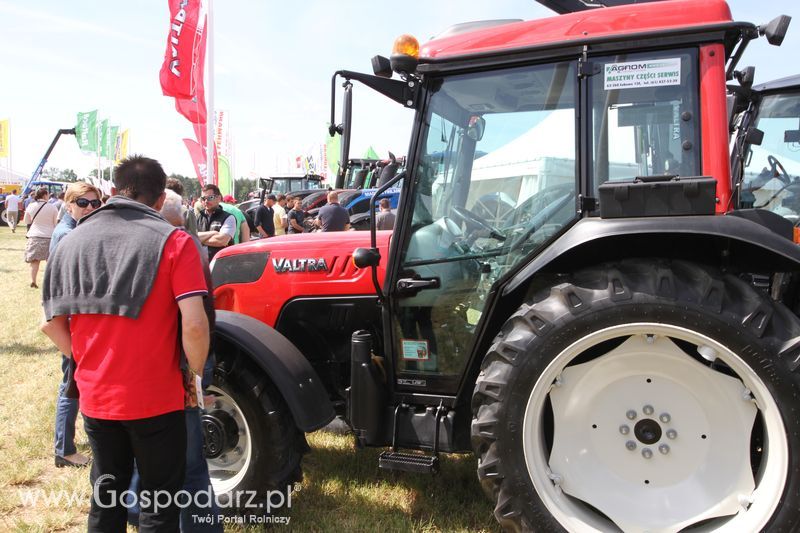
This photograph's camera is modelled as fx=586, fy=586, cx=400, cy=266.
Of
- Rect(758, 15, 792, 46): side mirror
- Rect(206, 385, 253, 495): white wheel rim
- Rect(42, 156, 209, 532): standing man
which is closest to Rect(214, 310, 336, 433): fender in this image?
Rect(206, 385, 253, 495): white wheel rim

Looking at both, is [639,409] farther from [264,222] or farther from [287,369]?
[264,222]

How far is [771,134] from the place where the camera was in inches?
211

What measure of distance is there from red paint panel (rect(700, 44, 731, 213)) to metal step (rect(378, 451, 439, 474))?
5.06 ft

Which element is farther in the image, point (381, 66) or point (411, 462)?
point (411, 462)

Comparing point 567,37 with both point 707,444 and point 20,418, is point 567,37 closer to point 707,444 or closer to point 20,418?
point 707,444

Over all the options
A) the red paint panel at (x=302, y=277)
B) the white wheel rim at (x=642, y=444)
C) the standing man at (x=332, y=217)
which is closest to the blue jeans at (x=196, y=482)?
the red paint panel at (x=302, y=277)

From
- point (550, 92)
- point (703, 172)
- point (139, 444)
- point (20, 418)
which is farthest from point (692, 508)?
point (20, 418)

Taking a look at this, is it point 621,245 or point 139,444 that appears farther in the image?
point 621,245

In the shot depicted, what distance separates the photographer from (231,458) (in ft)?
9.51

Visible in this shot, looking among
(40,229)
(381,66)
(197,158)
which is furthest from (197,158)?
(381,66)

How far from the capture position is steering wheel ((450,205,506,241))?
101 inches

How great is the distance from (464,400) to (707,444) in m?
0.97

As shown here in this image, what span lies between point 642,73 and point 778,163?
4.02 m

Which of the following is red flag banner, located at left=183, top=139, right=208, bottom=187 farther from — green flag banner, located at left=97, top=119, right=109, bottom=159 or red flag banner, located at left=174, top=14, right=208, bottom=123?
green flag banner, located at left=97, top=119, right=109, bottom=159
